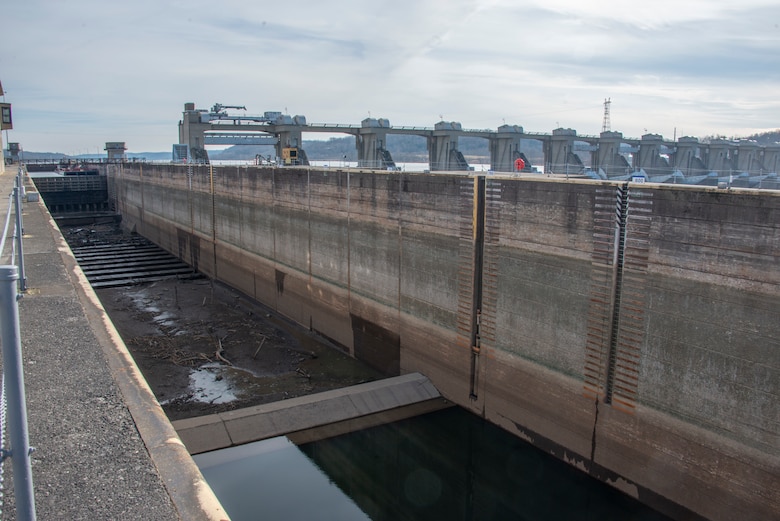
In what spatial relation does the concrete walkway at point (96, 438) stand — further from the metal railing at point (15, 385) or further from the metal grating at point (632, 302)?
the metal grating at point (632, 302)

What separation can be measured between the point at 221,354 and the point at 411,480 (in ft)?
31.0

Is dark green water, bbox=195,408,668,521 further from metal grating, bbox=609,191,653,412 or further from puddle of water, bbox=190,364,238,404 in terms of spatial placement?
puddle of water, bbox=190,364,238,404

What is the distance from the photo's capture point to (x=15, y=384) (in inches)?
112

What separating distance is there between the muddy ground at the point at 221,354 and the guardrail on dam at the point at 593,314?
162 cm

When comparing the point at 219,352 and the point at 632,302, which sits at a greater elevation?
the point at 632,302

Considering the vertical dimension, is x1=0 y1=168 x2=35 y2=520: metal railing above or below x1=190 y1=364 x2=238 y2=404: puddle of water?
above

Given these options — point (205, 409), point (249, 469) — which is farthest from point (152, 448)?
point (205, 409)

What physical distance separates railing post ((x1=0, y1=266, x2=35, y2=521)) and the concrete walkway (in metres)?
1.00

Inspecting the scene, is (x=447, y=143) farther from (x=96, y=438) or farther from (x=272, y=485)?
(x=96, y=438)

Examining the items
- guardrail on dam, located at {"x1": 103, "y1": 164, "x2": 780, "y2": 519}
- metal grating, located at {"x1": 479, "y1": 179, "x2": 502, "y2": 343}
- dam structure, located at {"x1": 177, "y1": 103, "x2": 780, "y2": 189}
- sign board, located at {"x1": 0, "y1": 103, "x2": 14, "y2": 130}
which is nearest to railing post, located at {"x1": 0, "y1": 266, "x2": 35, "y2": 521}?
guardrail on dam, located at {"x1": 103, "y1": 164, "x2": 780, "y2": 519}

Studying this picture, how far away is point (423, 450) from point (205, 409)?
588 cm

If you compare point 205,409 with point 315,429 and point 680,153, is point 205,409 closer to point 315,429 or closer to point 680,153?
point 315,429

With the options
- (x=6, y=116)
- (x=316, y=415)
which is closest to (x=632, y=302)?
(x=316, y=415)

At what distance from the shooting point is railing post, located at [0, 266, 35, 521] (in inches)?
108
